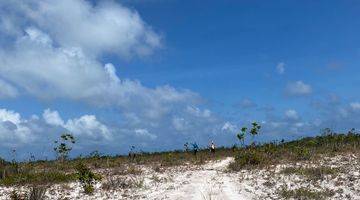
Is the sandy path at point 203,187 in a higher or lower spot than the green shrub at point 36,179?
lower

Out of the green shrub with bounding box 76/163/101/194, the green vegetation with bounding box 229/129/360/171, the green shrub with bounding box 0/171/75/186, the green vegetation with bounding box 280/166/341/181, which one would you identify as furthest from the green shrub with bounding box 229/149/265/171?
the green shrub with bounding box 0/171/75/186

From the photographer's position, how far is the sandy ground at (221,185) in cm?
2470

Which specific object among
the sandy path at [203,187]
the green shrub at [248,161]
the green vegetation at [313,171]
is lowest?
the sandy path at [203,187]

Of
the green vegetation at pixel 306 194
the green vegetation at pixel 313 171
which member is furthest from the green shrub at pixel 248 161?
the green vegetation at pixel 306 194

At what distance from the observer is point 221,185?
1050 inches

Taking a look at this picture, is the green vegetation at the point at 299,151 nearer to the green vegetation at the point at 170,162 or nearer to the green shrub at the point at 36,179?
the green vegetation at the point at 170,162

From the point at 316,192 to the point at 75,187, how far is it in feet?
→ 38.8

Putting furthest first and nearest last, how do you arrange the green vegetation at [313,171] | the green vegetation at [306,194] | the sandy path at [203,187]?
the green vegetation at [313,171] < the sandy path at [203,187] < the green vegetation at [306,194]

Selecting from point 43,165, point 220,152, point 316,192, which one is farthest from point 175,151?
point 316,192

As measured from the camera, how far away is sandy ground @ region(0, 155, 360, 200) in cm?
2470

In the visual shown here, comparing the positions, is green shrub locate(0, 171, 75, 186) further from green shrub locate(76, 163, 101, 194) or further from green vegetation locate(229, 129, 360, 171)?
green vegetation locate(229, 129, 360, 171)

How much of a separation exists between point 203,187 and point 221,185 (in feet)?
3.18

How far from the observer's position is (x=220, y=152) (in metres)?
44.7

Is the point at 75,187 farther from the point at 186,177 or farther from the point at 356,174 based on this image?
the point at 356,174
